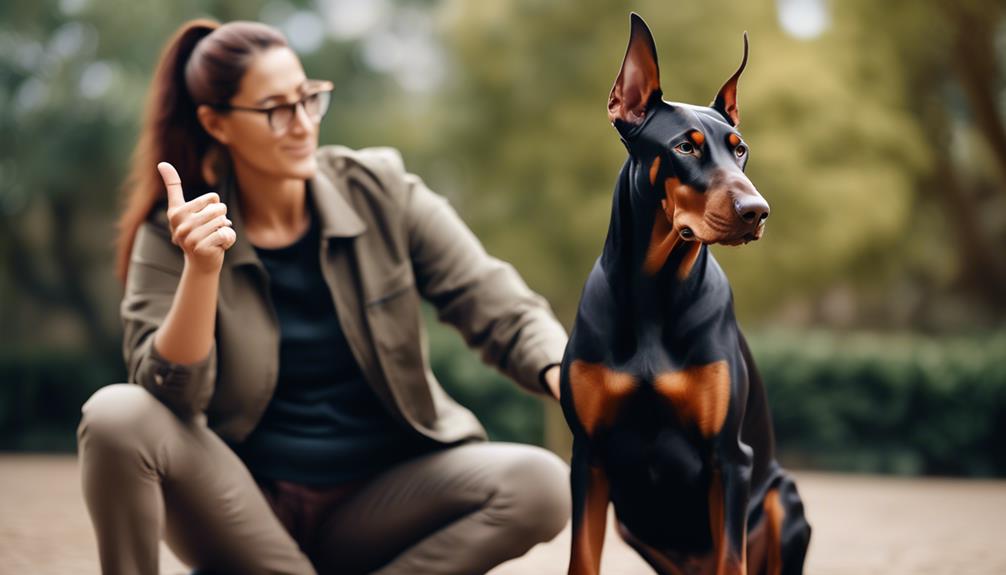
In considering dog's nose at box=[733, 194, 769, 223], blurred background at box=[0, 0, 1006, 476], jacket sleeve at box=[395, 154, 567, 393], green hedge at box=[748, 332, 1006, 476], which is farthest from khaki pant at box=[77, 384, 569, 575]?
green hedge at box=[748, 332, 1006, 476]

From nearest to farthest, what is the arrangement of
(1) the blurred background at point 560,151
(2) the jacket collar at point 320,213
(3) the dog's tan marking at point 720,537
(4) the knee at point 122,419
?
1. (3) the dog's tan marking at point 720,537
2. (4) the knee at point 122,419
3. (2) the jacket collar at point 320,213
4. (1) the blurred background at point 560,151

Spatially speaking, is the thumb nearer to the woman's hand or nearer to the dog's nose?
the woman's hand

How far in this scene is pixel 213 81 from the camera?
3.09 metres

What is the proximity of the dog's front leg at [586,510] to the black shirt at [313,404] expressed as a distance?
1012mm

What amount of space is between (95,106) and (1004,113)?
41.0ft

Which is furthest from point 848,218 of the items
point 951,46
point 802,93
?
point 951,46

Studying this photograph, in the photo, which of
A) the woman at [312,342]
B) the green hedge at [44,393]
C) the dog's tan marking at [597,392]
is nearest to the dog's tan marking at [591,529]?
the dog's tan marking at [597,392]

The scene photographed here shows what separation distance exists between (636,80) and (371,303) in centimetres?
125

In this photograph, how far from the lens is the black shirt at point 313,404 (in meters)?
3.17

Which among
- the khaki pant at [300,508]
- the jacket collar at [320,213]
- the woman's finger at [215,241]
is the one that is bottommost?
the khaki pant at [300,508]

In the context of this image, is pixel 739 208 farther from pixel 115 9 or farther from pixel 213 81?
pixel 115 9

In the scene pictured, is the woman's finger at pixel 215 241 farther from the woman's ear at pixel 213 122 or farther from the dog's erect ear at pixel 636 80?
the dog's erect ear at pixel 636 80

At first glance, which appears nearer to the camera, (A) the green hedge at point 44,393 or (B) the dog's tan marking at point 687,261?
(B) the dog's tan marking at point 687,261

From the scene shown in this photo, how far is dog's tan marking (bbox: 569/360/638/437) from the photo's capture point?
2256 millimetres
